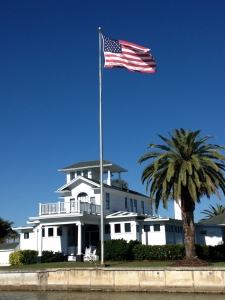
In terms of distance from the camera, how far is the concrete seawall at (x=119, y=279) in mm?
20844

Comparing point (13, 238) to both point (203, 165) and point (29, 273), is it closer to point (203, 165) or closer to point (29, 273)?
point (29, 273)

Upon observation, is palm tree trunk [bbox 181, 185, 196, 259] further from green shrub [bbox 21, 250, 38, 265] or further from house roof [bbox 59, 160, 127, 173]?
house roof [bbox 59, 160, 127, 173]

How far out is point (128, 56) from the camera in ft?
76.8

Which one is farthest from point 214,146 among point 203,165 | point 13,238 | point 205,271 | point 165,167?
point 13,238

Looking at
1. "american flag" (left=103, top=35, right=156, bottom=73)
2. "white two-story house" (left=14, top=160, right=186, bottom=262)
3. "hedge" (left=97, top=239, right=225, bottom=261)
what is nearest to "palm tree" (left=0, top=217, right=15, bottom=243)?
"white two-story house" (left=14, top=160, right=186, bottom=262)

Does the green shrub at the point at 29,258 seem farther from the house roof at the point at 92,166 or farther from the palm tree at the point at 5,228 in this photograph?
the palm tree at the point at 5,228

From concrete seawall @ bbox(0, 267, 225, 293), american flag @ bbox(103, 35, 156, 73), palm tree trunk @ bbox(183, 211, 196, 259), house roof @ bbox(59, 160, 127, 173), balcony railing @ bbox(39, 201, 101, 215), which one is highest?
american flag @ bbox(103, 35, 156, 73)

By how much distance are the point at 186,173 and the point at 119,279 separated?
8.21 m

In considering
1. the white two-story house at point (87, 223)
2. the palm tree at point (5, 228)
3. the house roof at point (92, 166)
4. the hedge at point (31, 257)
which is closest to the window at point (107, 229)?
the white two-story house at point (87, 223)

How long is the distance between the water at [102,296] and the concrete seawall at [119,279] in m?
0.70

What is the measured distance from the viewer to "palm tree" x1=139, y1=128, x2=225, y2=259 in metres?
25.4

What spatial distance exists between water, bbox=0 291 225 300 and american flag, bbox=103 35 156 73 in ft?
42.6

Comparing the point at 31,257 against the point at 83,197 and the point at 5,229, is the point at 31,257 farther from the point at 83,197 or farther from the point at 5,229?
the point at 5,229

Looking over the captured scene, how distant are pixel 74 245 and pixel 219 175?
1807 centimetres
